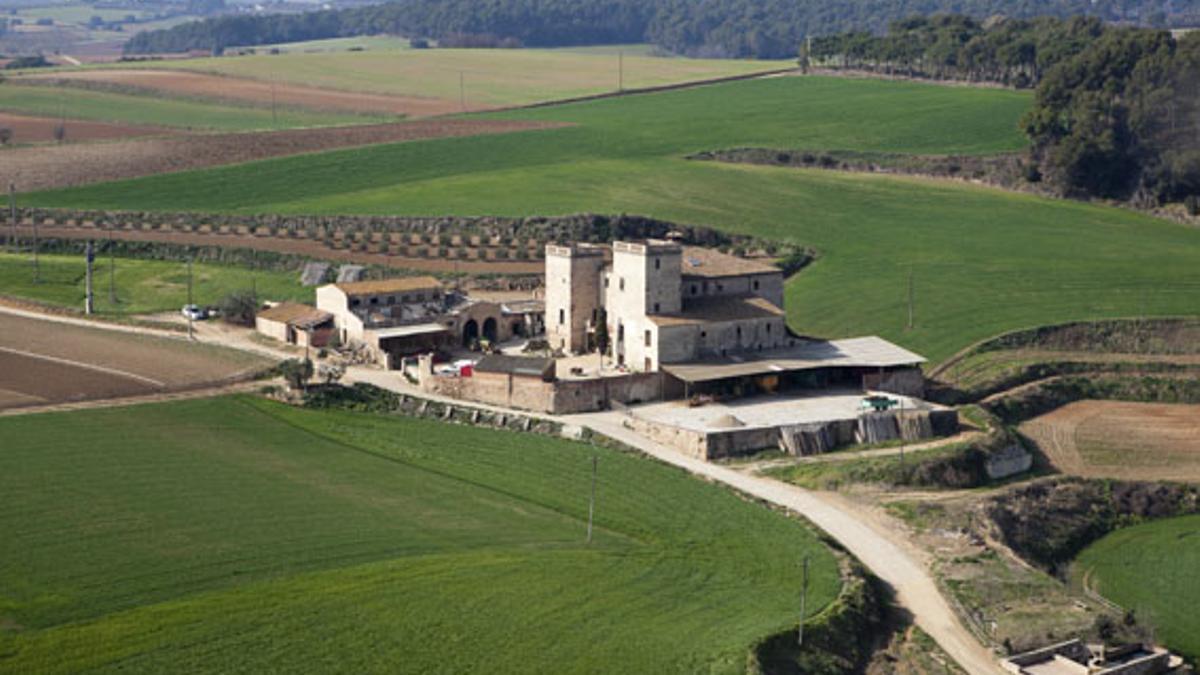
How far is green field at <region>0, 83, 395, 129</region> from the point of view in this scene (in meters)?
129

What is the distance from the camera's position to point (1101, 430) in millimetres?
67625

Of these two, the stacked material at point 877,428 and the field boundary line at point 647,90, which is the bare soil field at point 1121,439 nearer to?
the stacked material at point 877,428

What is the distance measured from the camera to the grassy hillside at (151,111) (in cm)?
12918

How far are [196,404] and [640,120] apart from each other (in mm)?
69608

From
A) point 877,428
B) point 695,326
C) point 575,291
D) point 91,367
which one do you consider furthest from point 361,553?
point 575,291

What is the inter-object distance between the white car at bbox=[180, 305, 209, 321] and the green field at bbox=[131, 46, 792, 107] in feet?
207

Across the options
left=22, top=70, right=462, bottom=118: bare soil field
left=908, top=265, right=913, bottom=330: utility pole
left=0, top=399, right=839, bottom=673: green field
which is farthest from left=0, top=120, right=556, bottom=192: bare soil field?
left=0, top=399, right=839, bottom=673: green field

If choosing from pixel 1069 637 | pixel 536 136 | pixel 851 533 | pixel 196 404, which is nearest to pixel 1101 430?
pixel 851 533

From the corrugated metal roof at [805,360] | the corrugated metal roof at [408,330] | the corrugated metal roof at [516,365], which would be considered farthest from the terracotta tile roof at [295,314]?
the corrugated metal roof at [805,360]

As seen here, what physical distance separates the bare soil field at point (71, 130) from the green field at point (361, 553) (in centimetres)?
6090

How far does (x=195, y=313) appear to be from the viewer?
79.6 metres

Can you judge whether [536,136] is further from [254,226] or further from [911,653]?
[911,653]

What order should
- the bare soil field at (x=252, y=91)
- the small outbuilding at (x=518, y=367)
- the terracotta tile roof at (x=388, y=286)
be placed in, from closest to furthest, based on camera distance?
Answer: the small outbuilding at (x=518, y=367) < the terracotta tile roof at (x=388, y=286) < the bare soil field at (x=252, y=91)

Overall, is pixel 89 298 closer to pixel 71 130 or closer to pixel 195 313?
pixel 195 313
